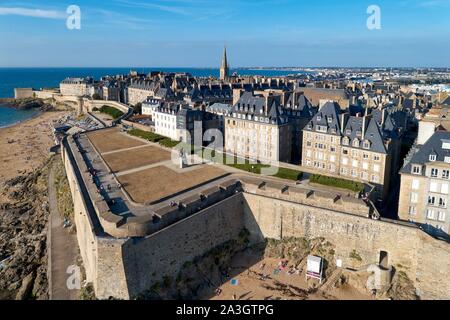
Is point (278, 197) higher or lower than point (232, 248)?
higher

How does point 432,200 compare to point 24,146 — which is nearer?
point 432,200

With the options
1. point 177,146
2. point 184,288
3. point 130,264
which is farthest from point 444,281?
point 177,146

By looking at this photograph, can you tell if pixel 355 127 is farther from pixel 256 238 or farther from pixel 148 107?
pixel 148 107

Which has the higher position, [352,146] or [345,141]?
[345,141]

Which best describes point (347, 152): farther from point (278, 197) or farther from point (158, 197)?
point (158, 197)

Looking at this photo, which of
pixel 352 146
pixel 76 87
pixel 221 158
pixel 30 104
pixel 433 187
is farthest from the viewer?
pixel 30 104

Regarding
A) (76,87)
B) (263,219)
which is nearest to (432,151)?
(263,219)

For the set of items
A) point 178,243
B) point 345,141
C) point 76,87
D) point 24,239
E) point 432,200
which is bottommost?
point 24,239

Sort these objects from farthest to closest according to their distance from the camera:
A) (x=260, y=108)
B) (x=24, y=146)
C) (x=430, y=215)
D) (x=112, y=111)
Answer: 1. (x=112, y=111)
2. (x=24, y=146)
3. (x=260, y=108)
4. (x=430, y=215)
